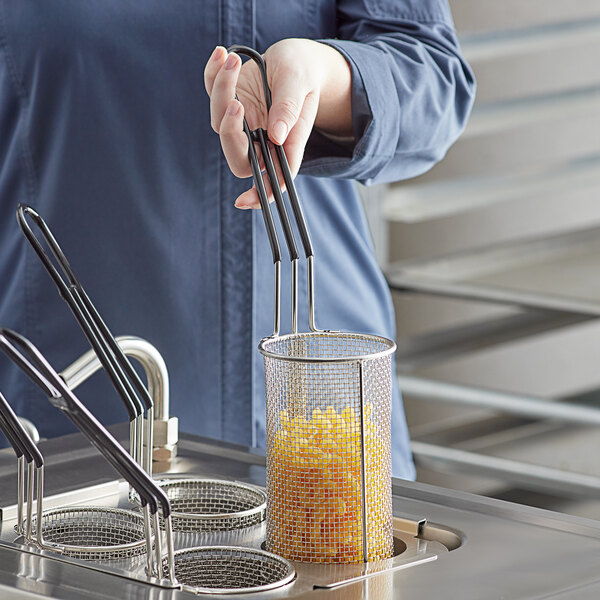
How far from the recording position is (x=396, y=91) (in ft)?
3.16

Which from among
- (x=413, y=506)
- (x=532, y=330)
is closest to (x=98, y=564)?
(x=413, y=506)

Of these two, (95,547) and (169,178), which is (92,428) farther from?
(169,178)

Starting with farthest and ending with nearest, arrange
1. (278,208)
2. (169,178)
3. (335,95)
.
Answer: (169,178) → (335,95) → (278,208)

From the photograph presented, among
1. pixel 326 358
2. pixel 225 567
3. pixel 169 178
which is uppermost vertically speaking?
pixel 169 178

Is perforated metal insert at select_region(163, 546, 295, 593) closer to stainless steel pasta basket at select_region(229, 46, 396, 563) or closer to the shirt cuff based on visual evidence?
stainless steel pasta basket at select_region(229, 46, 396, 563)

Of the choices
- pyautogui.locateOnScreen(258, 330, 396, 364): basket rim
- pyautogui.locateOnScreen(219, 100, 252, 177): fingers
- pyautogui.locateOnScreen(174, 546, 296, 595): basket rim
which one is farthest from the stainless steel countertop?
pyautogui.locateOnScreen(219, 100, 252, 177): fingers

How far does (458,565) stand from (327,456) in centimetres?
9

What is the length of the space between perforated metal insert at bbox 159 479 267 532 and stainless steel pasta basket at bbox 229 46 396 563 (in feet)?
0.22

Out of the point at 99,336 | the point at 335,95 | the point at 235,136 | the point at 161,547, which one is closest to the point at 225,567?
the point at 161,547

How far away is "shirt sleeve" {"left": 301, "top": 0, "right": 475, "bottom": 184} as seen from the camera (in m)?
0.94

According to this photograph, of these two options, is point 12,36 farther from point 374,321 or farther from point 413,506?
point 413,506

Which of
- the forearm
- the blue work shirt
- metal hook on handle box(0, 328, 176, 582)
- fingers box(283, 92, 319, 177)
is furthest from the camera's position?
the blue work shirt

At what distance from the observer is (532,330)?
2.24 meters

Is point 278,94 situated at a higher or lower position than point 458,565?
higher
